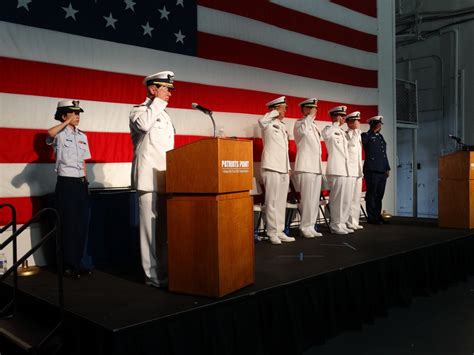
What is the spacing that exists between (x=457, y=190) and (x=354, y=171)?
1.09m

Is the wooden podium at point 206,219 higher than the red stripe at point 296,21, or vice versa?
the red stripe at point 296,21

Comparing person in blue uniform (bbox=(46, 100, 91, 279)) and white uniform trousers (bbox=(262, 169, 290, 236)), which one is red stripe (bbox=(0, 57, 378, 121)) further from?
white uniform trousers (bbox=(262, 169, 290, 236))

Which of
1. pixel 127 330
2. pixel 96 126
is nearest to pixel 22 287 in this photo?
pixel 127 330

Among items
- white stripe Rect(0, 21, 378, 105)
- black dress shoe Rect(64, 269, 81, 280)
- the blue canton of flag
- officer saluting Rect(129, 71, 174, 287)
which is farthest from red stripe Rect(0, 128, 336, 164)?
officer saluting Rect(129, 71, 174, 287)

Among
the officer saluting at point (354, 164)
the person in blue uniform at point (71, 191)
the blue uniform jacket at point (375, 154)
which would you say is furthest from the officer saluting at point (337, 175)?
the person in blue uniform at point (71, 191)

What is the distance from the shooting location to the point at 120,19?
390 cm

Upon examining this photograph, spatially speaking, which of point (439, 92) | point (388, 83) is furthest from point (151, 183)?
point (439, 92)

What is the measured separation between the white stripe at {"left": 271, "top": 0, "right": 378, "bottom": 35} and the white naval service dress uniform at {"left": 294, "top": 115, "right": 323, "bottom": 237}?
1.73m

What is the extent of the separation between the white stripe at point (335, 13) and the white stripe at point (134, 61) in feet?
2.78

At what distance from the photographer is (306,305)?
2672 mm

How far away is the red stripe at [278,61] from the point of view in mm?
4598

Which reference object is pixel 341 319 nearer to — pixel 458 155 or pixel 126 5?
pixel 458 155

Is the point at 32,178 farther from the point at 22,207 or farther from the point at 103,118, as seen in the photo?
the point at 103,118

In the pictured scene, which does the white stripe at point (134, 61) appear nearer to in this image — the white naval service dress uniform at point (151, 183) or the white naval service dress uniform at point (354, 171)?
the white naval service dress uniform at point (354, 171)
